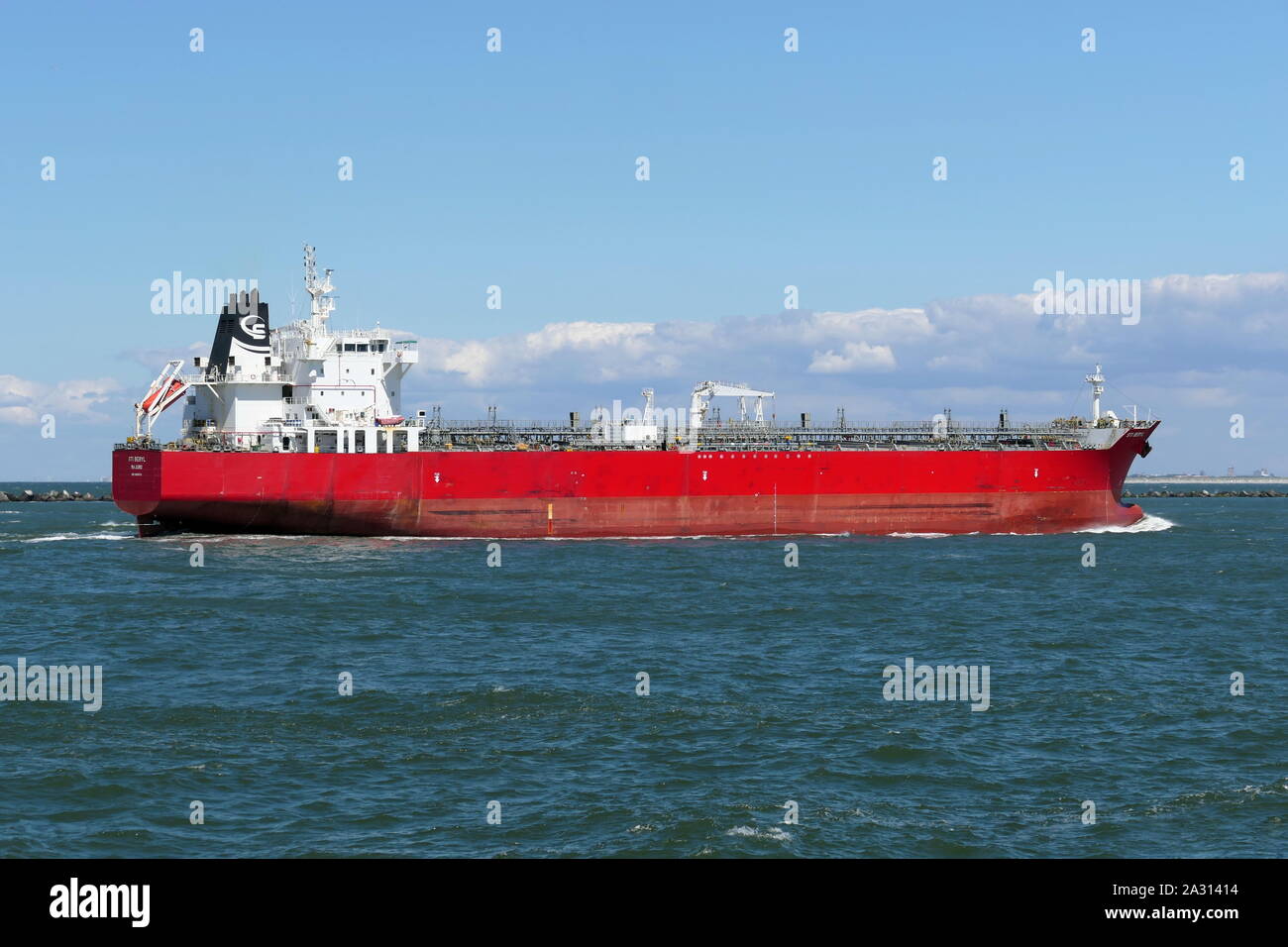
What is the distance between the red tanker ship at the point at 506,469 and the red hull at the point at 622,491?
62 mm

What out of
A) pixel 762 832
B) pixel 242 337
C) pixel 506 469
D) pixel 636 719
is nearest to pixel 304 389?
pixel 242 337

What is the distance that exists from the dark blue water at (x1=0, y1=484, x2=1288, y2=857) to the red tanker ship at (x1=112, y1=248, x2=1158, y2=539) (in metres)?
10.2

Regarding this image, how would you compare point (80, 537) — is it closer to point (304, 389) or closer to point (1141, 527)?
point (304, 389)

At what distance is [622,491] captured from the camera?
164 feet

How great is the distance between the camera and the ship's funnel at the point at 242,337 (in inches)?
2042

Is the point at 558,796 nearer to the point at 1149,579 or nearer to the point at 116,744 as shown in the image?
the point at 116,744

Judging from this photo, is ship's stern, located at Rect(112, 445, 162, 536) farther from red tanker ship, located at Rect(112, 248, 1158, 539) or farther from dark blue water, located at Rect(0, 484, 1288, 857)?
dark blue water, located at Rect(0, 484, 1288, 857)

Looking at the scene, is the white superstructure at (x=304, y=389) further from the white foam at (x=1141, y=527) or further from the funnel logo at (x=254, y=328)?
the white foam at (x=1141, y=527)

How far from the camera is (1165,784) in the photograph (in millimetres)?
15891

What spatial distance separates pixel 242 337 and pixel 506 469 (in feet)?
46.5

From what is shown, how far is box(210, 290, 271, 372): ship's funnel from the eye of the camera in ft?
170

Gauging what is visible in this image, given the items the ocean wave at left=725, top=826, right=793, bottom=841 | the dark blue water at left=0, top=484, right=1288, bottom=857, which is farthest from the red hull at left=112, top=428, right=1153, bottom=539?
the ocean wave at left=725, top=826, right=793, bottom=841

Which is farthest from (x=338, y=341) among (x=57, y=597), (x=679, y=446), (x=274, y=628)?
(x=274, y=628)
